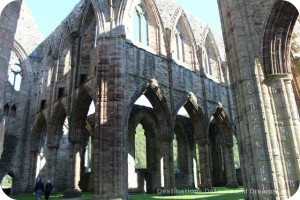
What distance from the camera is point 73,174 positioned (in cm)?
1400

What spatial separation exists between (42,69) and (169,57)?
10119mm

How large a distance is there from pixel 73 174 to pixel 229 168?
957 centimetres

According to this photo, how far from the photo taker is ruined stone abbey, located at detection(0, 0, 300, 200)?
6445 millimetres

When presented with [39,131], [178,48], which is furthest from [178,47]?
[39,131]

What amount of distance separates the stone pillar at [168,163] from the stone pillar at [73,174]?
4.39 meters

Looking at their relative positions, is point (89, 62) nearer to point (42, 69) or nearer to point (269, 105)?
point (42, 69)

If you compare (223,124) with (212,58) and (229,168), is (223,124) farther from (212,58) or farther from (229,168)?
(212,58)

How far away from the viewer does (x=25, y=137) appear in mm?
19266

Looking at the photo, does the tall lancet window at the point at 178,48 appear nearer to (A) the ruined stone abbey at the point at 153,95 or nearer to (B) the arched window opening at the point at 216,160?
(A) the ruined stone abbey at the point at 153,95

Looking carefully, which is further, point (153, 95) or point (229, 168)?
point (229, 168)

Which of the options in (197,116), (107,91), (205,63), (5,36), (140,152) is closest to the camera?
(5,36)

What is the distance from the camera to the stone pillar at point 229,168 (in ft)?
56.5

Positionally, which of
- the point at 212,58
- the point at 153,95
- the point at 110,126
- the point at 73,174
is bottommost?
the point at 73,174

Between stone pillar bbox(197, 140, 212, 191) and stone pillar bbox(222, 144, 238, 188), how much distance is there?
7.29ft
